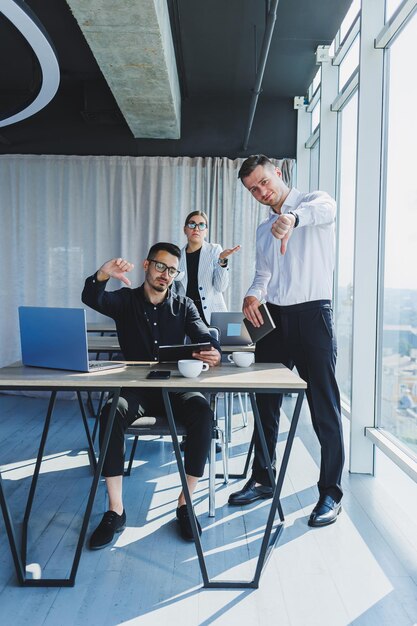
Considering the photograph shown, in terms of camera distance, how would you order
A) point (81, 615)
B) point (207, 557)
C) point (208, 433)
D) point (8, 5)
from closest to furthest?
1. point (81, 615)
2. point (207, 557)
3. point (208, 433)
4. point (8, 5)

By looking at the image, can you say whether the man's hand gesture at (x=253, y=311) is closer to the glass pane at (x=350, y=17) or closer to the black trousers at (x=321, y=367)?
the black trousers at (x=321, y=367)

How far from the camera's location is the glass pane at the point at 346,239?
4.36m

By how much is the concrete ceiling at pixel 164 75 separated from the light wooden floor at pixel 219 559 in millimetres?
2713

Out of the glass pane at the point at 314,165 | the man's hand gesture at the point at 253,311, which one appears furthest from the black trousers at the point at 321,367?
the glass pane at the point at 314,165

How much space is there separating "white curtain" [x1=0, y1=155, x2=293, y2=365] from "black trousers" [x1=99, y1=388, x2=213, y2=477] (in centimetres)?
341

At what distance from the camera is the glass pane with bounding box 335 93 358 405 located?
436cm

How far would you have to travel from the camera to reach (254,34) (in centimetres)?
449

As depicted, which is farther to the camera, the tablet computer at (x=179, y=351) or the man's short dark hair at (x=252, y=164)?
the man's short dark hair at (x=252, y=164)

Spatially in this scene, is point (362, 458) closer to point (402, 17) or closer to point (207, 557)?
point (207, 557)

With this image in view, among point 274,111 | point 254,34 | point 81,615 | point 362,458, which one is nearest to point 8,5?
point 254,34

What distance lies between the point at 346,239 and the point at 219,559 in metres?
2.96

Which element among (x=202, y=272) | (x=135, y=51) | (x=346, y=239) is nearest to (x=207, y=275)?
(x=202, y=272)

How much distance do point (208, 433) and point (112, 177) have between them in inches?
165

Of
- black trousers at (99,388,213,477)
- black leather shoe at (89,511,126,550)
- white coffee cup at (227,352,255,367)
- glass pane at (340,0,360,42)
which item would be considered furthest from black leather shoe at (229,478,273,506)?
glass pane at (340,0,360,42)
